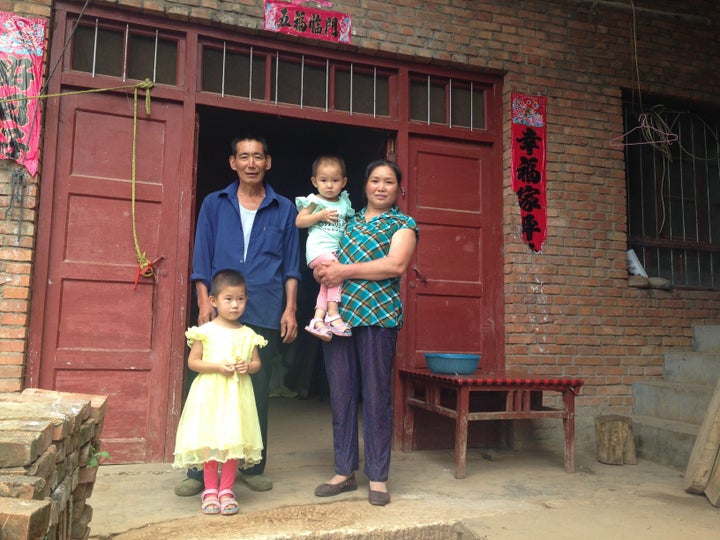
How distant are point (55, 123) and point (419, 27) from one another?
107 inches

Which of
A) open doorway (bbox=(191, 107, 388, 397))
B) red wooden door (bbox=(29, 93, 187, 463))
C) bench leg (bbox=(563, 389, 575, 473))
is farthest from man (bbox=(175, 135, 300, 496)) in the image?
open doorway (bbox=(191, 107, 388, 397))

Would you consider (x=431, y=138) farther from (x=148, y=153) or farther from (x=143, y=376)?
(x=143, y=376)

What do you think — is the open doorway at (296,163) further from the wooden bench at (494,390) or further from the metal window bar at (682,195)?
the metal window bar at (682,195)

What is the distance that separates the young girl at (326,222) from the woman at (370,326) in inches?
2.1

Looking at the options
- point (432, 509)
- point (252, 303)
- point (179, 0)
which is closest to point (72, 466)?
point (252, 303)

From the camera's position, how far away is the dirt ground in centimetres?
272

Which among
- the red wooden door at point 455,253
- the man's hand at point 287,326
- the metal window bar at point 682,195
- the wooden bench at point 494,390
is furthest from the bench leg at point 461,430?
the metal window bar at point 682,195

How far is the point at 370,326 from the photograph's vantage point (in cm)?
313

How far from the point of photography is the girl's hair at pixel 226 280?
116 inches

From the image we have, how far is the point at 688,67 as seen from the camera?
5371mm

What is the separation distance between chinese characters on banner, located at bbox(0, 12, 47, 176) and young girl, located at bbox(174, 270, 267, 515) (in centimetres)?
177

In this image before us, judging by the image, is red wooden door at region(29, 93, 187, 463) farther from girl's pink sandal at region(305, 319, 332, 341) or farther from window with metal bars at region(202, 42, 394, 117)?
girl's pink sandal at region(305, 319, 332, 341)

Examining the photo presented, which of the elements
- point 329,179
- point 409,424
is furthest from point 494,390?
point 329,179

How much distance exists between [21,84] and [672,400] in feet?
16.8
